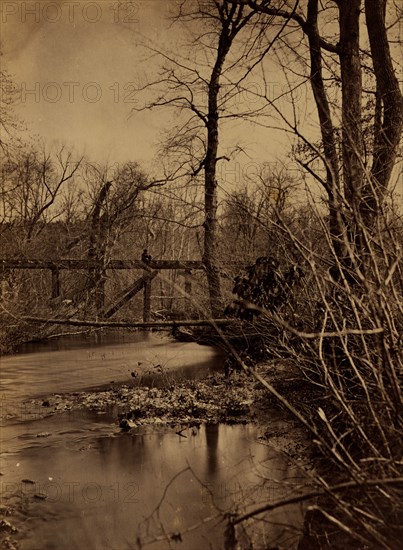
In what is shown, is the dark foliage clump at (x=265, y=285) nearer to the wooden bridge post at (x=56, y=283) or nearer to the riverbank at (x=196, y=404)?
the riverbank at (x=196, y=404)

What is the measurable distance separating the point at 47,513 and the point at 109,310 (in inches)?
486

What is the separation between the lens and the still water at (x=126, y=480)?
5645mm

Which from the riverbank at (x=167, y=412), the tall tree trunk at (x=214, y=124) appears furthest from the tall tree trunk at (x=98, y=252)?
the riverbank at (x=167, y=412)

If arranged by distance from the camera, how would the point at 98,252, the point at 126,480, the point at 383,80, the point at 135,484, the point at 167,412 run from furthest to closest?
the point at 98,252, the point at 167,412, the point at 383,80, the point at 126,480, the point at 135,484

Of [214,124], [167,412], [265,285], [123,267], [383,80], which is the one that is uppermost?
[214,124]

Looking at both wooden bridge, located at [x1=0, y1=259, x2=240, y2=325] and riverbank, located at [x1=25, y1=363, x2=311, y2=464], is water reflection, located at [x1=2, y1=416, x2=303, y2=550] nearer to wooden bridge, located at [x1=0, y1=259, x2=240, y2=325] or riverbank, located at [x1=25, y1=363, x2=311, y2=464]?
riverbank, located at [x1=25, y1=363, x2=311, y2=464]

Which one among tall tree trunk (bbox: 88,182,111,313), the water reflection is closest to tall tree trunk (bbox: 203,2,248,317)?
tall tree trunk (bbox: 88,182,111,313)

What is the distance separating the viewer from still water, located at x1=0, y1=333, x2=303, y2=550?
564cm

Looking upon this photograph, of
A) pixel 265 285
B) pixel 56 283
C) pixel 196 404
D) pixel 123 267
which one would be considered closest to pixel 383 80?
pixel 265 285

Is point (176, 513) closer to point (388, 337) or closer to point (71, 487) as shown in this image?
point (71, 487)

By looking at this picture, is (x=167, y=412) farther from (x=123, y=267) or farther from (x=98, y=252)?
(x=98, y=252)

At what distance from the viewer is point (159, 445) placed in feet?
27.2

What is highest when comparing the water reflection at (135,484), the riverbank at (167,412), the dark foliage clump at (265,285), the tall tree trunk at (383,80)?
the tall tree trunk at (383,80)

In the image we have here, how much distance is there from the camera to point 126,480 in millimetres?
7258
